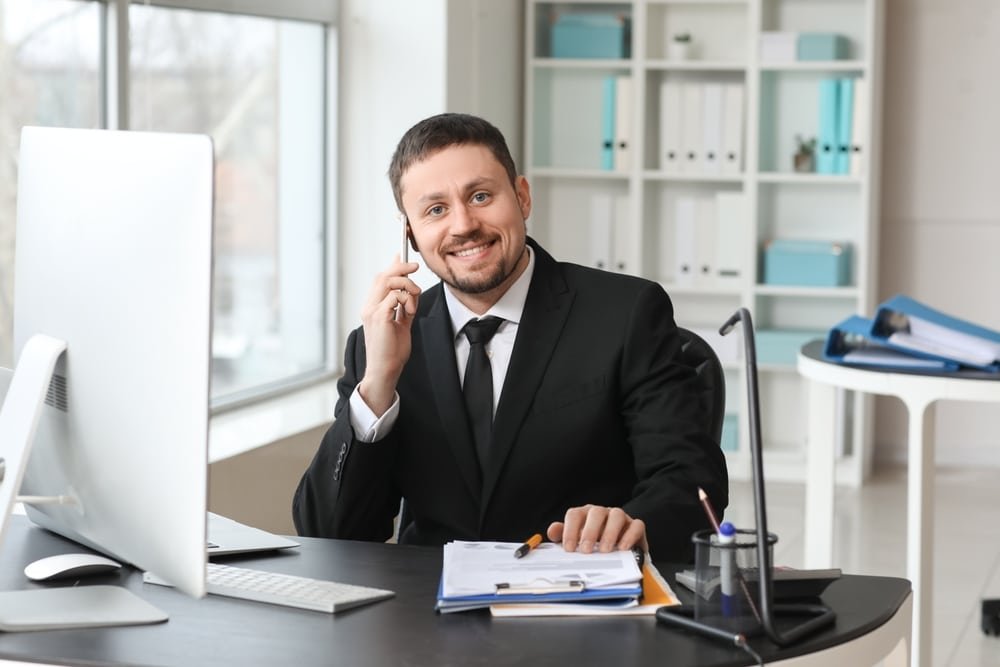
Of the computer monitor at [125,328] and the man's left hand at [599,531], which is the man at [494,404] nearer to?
the man's left hand at [599,531]

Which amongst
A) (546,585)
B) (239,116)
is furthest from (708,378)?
(239,116)

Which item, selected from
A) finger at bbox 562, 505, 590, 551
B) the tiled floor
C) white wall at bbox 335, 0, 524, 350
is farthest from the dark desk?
white wall at bbox 335, 0, 524, 350

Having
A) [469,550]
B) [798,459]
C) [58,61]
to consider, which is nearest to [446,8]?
[58,61]

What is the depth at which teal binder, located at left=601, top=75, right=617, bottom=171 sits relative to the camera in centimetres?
554

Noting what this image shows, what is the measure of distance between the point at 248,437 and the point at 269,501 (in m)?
0.19

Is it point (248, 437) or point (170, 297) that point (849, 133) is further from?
point (170, 297)

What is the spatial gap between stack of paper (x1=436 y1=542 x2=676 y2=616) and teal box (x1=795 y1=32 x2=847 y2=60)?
13.2 ft

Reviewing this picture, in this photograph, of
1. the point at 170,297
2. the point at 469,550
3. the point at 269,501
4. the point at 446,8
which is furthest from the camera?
the point at 446,8

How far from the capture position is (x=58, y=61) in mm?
3385

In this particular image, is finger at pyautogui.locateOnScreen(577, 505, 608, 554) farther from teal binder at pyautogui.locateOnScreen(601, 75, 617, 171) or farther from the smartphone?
teal binder at pyautogui.locateOnScreen(601, 75, 617, 171)

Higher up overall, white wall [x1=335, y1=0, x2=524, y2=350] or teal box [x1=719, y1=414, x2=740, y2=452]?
white wall [x1=335, y1=0, x2=524, y2=350]

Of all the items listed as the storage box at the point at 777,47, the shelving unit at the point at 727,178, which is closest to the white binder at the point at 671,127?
the shelving unit at the point at 727,178

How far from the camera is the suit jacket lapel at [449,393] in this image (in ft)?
7.21

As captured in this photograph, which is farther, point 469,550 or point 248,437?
point 248,437
